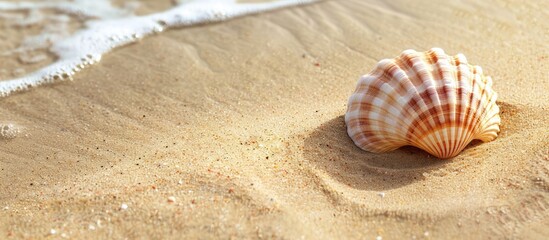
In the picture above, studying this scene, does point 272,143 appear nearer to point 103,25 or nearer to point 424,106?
point 424,106

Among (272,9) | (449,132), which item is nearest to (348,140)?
(449,132)

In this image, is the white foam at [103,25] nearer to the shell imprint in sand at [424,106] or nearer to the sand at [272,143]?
the sand at [272,143]

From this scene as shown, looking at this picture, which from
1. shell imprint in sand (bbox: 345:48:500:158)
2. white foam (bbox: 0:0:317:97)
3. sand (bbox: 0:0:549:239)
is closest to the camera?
sand (bbox: 0:0:549:239)

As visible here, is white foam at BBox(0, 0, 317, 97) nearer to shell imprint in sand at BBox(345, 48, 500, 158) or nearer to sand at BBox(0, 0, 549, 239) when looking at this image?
sand at BBox(0, 0, 549, 239)

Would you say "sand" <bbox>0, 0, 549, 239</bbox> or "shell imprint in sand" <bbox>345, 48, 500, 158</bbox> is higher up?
"shell imprint in sand" <bbox>345, 48, 500, 158</bbox>

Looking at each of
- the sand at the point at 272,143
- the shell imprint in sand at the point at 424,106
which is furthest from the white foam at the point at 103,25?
the shell imprint in sand at the point at 424,106

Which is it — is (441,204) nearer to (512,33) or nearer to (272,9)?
(512,33)

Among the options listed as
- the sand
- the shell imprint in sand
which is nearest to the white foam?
the sand
